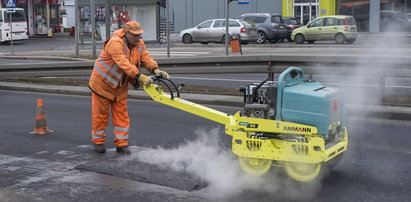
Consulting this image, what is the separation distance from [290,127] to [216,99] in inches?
231

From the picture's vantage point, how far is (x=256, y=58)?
11562mm

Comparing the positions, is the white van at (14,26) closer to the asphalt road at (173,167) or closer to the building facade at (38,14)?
the building facade at (38,14)

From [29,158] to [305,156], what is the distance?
3540mm

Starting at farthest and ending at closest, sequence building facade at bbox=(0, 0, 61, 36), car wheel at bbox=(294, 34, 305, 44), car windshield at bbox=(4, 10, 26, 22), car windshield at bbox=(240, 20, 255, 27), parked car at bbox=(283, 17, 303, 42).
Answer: building facade at bbox=(0, 0, 61, 36) → car windshield at bbox=(4, 10, 26, 22) → parked car at bbox=(283, 17, 303, 42) → car wheel at bbox=(294, 34, 305, 44) → car windshield at bbox=(240, 20, 255, 27)

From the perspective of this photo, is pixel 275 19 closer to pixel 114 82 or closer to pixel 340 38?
pixel 340 38

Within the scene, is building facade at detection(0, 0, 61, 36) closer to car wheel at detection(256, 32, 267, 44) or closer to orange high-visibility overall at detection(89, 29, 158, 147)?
car wheel at detection(256, 32, 267, 44)

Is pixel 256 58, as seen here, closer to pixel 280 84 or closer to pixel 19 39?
pixel 280 84

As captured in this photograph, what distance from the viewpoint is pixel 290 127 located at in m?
5.64

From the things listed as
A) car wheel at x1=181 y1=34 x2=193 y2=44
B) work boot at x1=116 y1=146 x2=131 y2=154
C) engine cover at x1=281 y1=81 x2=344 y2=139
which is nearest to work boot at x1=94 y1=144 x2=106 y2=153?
work boot at x1=116 y1=146 x2=131 y2=154

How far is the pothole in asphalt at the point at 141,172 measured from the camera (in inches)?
237

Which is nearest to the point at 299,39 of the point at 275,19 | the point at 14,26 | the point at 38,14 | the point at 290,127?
the point at 275,19

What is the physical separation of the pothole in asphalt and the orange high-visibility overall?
37 cm

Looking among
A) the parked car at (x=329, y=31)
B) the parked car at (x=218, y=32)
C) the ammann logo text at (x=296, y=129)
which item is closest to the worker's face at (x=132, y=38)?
the ammann logo text at (x=296, y=129)

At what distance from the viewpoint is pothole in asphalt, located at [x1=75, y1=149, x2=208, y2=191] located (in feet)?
19.8
